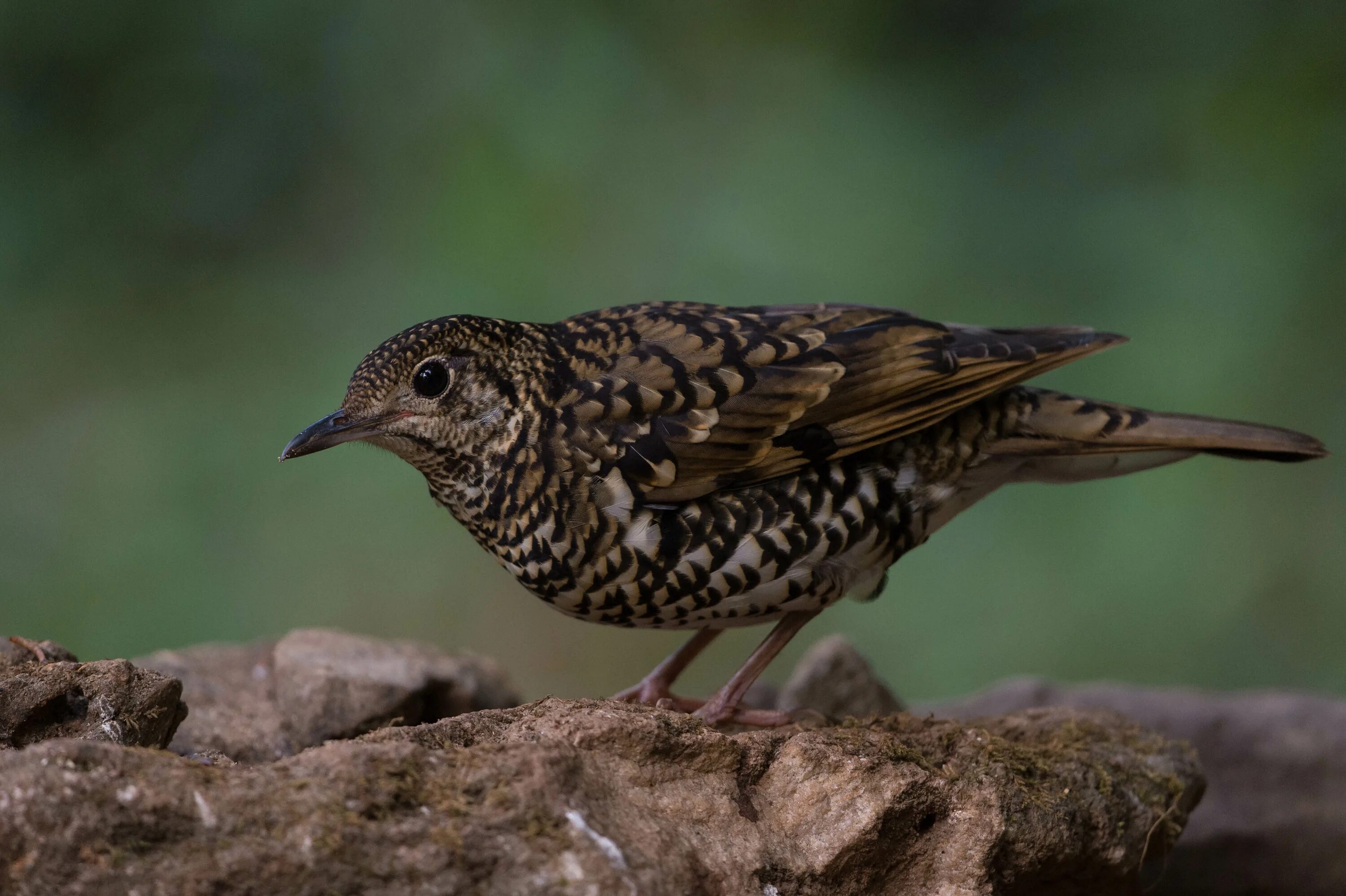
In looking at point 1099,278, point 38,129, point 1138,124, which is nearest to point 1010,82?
point 1138,124

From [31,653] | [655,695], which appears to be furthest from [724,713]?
[31,653]

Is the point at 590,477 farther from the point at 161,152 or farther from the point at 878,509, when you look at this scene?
the point at 161,152

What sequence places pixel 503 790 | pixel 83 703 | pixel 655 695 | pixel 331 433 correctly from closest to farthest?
pixel 503 790 → pixel 83 703 → pixel 331 433 → pixel 655 695

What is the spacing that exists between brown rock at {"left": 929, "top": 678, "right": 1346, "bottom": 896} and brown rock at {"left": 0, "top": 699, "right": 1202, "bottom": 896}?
1.32 meters

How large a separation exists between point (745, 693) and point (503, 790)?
1.59 meters

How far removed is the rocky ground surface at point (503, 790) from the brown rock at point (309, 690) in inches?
0.4

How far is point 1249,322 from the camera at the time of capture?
620 centimetres

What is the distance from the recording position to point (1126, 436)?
3920 mm

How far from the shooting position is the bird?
3.38 meters

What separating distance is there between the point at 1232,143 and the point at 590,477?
4.59 meters

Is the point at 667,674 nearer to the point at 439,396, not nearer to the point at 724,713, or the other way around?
the point at 724,713

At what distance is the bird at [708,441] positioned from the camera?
3.38m

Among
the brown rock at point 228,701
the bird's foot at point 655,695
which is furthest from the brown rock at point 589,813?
the brown rock at point 228,701

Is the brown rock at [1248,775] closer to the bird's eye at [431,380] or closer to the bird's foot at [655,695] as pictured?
the bird's foot at [655,695]
